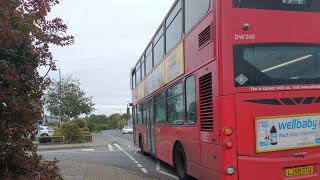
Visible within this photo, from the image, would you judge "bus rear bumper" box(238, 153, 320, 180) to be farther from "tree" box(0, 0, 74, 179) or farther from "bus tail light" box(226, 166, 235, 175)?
"tree" box(0, 0, 74, 179)

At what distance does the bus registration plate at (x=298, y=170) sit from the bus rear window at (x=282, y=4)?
274cm

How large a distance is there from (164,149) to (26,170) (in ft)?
22.7

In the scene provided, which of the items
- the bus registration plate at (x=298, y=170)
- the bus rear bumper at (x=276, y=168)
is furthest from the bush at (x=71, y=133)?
the bus registration plate at (x=298, y=170)

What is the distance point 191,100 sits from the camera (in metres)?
8.88

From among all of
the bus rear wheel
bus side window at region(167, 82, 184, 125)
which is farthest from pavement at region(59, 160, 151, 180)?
bus side window at region(167, 82, 184, 125)

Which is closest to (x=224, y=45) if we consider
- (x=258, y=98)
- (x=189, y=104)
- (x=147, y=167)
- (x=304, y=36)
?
(x=258, y=98)

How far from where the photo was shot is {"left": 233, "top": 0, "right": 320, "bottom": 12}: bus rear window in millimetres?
6961

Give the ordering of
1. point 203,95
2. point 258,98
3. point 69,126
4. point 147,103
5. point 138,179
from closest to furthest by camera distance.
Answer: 1. point 258,98
2. point 203,95
3. point 138,179
4. point 147,103
5. point 69,126

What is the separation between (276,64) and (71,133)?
27.4 m

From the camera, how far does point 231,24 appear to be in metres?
6.84

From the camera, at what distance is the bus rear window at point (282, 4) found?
696 centimetres

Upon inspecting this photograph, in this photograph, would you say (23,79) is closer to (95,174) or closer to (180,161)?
(180,161)

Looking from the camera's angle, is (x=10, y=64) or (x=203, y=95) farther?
(x=203, y=95)

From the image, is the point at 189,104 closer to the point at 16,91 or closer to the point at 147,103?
the point at 16,91
